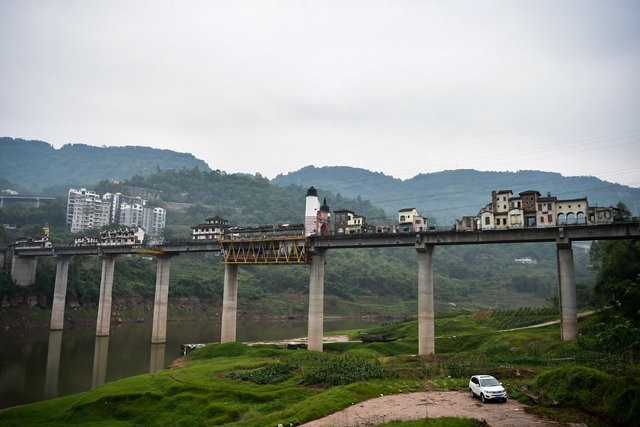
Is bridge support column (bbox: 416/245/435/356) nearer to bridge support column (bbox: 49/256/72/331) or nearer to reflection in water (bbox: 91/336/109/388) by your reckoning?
reflection in water (bbox: 91/336/109/388)

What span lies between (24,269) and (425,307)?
338ft

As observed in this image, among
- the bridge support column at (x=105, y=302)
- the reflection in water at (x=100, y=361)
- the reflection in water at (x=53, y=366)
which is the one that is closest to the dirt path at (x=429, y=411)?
the reflection in water at (x=53, y=366)

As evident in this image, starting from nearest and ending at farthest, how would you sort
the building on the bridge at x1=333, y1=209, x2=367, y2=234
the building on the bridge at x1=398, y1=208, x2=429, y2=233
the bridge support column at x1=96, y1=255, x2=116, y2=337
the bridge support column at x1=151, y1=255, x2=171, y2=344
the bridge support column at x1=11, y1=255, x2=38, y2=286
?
the building on the bridge at x1=398, y1=208, x2=429, y2=233 → the building on the bridge at x1=333, y1=209, x2=367, y2=234 → the bridge support column at x1=151, y1=255, x2=171, y2=344 → the bridge support column at x1=96, y1=255, x2=116, y2=337 → the bridge support column at x1=11, y1=255, x2=38, y2=286

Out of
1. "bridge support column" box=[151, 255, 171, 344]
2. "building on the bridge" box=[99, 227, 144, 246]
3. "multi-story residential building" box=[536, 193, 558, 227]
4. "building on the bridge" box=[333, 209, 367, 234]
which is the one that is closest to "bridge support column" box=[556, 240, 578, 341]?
"multi-story residential building" box=[536, 193, 558, 227]

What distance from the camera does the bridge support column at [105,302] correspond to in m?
99.6

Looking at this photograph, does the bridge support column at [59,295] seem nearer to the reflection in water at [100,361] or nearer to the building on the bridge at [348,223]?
the reflection in water at [100,361]

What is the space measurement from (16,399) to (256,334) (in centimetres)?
6663

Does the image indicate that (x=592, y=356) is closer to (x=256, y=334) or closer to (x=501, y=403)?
(x=501, y=403)

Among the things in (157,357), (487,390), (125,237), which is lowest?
(157,357)

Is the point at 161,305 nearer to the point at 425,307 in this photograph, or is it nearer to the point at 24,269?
the point at 24,269

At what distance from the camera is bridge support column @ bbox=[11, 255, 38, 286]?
380 feet

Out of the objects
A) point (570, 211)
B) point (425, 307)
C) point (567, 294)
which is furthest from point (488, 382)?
point (570, 211)

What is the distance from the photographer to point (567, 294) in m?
57.0

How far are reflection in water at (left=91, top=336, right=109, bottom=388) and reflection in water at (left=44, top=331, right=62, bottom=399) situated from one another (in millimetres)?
4394
